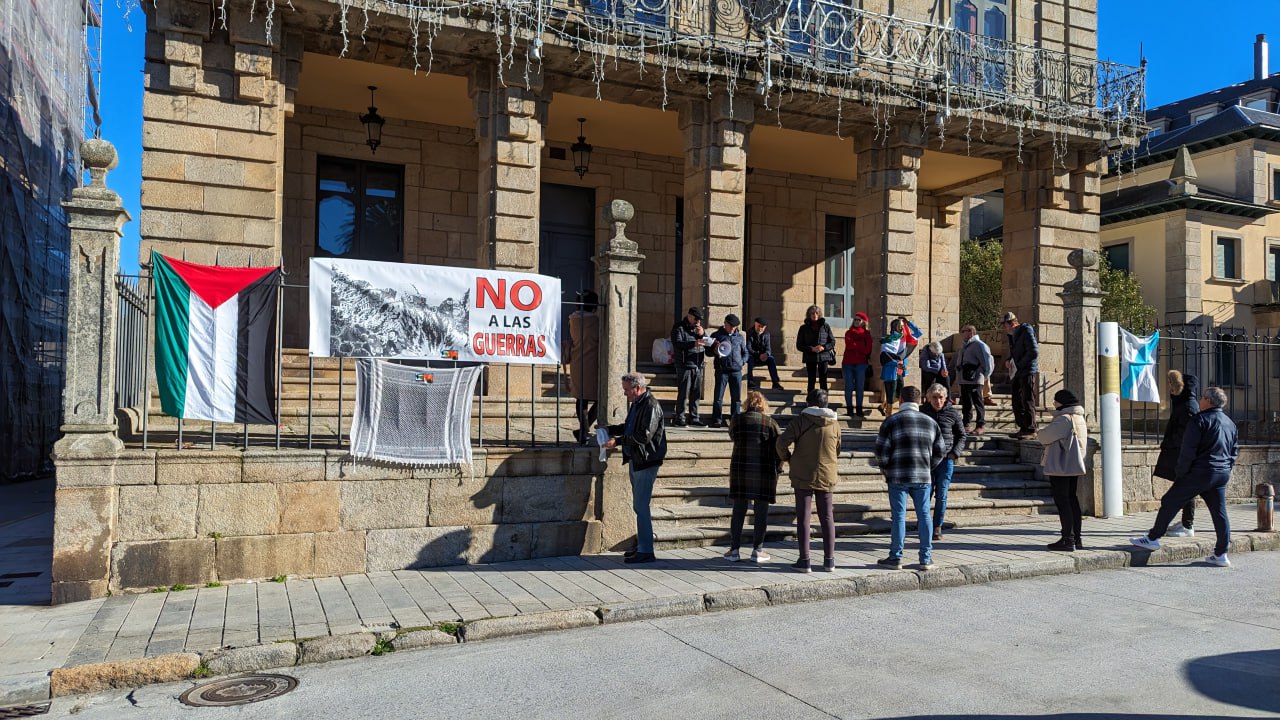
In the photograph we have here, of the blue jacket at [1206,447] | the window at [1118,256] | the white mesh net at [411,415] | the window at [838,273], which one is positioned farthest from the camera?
the window at [1118,256]

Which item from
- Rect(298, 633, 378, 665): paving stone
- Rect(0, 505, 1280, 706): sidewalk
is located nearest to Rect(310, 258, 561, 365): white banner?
Rect(0, 505, 1280, 706): sidewalk

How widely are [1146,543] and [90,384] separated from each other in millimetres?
9983

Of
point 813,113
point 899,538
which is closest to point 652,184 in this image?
point 813,113

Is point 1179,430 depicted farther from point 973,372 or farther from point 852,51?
point 852,51

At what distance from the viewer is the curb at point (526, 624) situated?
5.46 m

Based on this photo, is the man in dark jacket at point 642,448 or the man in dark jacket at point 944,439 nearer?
Result: the man in dark jacket at point 642,448

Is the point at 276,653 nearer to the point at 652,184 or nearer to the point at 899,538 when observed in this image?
the point at 899,538

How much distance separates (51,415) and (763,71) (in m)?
15.2

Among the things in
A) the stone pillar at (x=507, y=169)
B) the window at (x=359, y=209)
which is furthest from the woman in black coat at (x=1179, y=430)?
the window at (x=359, y=209)

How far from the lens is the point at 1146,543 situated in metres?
9.59

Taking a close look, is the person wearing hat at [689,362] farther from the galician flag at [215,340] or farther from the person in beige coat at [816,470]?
the galician flag at [215,340]

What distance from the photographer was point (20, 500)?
45.4 ft

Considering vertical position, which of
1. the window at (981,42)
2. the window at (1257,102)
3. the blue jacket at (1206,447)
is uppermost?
the window at (1257,102)

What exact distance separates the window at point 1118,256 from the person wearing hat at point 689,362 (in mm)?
28484
